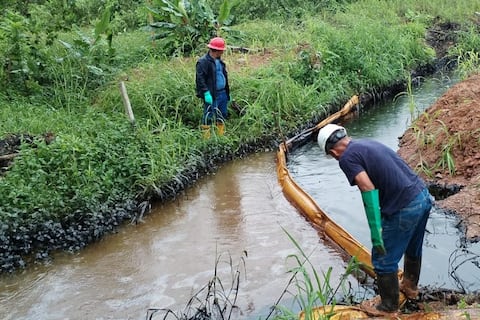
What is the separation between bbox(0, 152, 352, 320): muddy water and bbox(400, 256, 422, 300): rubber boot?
3.75ft

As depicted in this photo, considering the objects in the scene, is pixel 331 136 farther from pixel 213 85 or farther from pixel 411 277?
pixel 213 85

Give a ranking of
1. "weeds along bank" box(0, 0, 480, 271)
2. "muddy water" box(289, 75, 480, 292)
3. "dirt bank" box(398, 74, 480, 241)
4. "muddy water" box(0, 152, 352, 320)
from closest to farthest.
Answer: "muddy water" box(0, 152, 352, 320)
"muddy water" box(289, 75, 480, 292)
"weeds along bank" box(0, 0, 480, 271)
"dirt bank" box(398, 74, 480, 241)

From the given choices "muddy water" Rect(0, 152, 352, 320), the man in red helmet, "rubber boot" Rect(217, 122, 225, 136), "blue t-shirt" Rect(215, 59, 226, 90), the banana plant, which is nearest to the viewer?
"muddy water" Rect(0, 152, 352, 320)

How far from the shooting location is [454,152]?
8.28 metres

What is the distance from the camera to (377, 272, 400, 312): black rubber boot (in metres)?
4.71

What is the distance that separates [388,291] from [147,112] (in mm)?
6347

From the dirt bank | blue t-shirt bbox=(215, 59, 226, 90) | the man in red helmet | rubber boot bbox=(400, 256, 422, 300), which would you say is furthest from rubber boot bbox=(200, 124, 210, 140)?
rubber boot bbox=(400, 256, 422, 300)

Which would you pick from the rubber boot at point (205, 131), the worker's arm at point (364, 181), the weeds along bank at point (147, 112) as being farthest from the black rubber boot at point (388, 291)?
the rubber boot at point (205, 131)

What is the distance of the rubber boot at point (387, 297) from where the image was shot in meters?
4.72

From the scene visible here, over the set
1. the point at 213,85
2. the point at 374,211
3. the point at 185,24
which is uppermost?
the point at 185,24

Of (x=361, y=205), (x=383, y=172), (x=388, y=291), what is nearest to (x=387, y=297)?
(x=388, y=291)

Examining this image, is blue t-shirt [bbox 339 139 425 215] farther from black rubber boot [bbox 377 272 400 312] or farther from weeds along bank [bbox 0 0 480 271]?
weeds along bank [bbox 0 0 480 271]

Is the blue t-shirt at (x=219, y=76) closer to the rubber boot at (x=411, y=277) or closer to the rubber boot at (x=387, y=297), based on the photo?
the rubber boot at (x=411, y=277)

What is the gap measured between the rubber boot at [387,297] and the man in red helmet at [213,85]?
531cm
